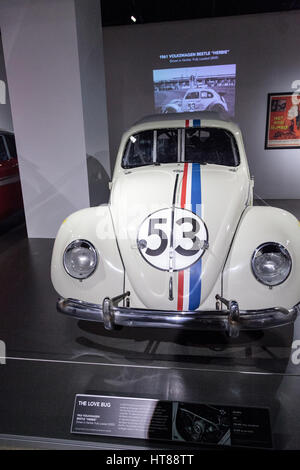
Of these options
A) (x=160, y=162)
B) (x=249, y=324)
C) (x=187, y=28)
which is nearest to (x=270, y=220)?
(x=249, y=324)

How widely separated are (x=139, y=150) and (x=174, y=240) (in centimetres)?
139

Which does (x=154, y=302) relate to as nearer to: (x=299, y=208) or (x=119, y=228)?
(x=119, y=228)

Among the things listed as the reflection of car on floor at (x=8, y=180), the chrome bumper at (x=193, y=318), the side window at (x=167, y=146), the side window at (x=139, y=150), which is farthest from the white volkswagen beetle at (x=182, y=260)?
the reflection of car on floor at (x=8, y=180)

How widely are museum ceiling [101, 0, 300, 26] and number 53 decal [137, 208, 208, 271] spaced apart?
4.83 metres

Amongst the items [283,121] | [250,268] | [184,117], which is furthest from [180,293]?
[283,121]

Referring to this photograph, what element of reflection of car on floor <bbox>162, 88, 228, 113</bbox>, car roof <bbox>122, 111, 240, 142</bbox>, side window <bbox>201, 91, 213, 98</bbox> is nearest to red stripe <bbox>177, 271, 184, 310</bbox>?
car roof <bbox>122, 111, 240, 142</bbox>

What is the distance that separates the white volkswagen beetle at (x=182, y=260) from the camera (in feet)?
6.09

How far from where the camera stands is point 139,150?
10.3 ft

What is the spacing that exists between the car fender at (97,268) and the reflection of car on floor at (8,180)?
10.2 feet

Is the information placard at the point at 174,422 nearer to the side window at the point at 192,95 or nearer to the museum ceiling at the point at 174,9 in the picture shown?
the side window at the point at 192,95

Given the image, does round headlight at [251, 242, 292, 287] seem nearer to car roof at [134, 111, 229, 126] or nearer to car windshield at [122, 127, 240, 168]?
car windshield at [122, 127, 240, 168]

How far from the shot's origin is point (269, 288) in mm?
1944

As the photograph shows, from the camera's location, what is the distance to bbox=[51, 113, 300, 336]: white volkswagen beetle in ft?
6.09

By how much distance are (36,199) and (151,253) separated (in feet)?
9.92
